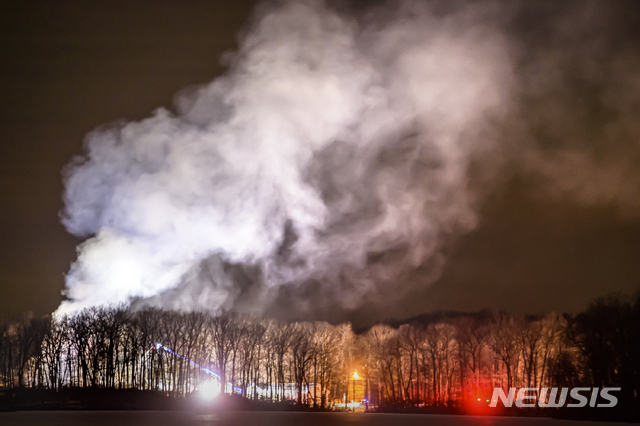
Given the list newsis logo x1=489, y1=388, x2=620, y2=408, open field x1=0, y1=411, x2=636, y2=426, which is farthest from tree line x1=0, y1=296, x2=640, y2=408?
open field x1=0, y1=411, x2=636, y2=426

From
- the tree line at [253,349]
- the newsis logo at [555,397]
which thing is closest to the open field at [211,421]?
the newsis logo at [555,397]

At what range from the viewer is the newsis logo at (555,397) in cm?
6447

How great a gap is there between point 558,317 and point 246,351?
2265 inches

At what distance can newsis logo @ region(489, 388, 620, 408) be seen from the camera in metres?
64.5

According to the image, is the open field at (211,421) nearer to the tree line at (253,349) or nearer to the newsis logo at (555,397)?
the newsis logo at (555,397)

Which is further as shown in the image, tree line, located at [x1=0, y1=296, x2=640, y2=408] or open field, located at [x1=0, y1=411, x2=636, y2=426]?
tree line, located at [x1=0, y1=296, x2=640, y2=408]

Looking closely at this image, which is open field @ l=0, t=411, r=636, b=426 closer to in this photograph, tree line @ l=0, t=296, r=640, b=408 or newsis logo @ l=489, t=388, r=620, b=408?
newsis logo @ l=489, t=388, r=620, b=408

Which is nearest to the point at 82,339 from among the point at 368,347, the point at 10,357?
the point at 10,357

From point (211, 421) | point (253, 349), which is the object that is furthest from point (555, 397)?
point (211, 421)

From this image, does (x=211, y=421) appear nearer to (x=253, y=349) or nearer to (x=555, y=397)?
(x=555, y=397)

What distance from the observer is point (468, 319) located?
110m

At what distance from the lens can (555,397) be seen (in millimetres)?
76312

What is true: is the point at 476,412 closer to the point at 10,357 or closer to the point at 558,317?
the point at 558,317

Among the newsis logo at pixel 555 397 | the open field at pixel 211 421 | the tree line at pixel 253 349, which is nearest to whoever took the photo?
the open field at pixel 211 421
